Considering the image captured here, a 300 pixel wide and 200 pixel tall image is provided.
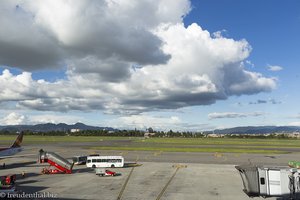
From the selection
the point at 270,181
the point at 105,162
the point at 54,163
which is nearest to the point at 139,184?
the point at 54,163

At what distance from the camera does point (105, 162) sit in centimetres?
6675

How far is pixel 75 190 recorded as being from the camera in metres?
42.7

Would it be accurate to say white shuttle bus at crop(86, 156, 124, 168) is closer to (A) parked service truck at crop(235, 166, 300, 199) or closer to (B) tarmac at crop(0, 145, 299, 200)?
(B) tarmac at crop(0, 145, 299, 200)

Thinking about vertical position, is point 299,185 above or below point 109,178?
above

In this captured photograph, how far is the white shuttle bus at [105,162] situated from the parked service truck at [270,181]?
1758 inches

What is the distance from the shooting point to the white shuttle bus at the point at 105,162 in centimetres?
6619

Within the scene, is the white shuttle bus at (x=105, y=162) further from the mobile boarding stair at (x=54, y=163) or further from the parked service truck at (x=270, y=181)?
the parked service truck at (x=270, y=181)

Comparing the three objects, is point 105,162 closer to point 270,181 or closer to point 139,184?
Answer: point 139,184

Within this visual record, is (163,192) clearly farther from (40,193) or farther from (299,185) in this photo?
(299,185)

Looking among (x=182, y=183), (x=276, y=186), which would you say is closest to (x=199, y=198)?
(x=182, y=183)

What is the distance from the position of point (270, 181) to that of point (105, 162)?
47.3 meters

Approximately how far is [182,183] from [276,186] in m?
25.8

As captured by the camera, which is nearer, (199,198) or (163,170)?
(199,198)

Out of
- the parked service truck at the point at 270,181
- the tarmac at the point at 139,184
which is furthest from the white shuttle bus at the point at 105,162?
the parked service truck at the point at 270,181
